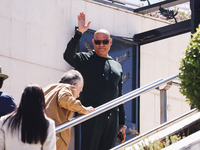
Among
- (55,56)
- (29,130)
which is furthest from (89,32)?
(29,130)

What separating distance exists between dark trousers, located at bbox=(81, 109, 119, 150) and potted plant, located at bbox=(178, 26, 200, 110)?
1058 mm

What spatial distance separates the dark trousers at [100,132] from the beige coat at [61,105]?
58 centimetres

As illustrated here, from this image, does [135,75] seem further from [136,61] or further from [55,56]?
[55,56]

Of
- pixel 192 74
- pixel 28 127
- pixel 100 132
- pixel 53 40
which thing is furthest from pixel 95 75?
pixel 53 40

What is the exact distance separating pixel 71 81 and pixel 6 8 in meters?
4.01

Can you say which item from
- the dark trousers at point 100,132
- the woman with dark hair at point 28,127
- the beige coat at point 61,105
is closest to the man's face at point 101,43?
the dark trousers at point 100,132

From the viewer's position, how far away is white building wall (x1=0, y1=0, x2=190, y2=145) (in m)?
11.3

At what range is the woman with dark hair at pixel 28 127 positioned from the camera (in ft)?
20.5

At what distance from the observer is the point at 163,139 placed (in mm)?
7488

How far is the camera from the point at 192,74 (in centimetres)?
751

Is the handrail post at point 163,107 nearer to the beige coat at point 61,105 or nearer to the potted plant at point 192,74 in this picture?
the potted plant at point 192,74

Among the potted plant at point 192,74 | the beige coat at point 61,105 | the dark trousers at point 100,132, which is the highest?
the potted plant at point 192,74

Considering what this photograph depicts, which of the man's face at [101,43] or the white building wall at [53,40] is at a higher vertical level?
the man's face at [101,43]

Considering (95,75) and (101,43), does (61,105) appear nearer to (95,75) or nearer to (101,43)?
(95,75)
